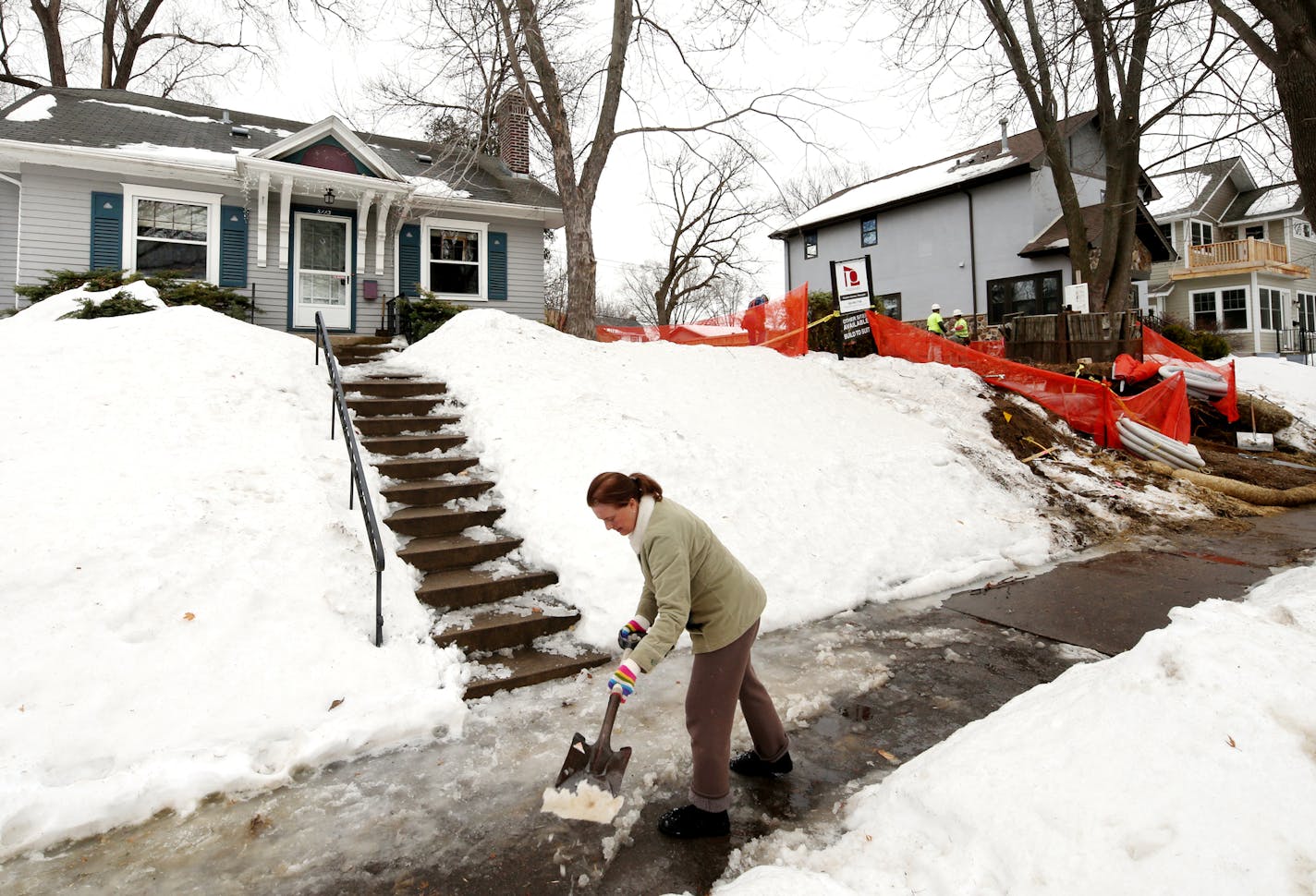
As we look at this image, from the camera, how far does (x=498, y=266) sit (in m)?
15.9

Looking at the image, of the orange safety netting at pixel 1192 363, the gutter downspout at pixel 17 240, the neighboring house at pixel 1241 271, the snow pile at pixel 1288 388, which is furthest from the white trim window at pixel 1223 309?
the gutter downspout at pixel 17 240

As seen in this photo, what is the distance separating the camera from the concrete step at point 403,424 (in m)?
6.98

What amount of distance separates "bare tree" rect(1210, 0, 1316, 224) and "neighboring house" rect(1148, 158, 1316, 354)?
26.5 metres

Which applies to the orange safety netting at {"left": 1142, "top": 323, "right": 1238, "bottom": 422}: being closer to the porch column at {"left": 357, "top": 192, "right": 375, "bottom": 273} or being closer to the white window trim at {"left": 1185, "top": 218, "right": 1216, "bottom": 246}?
the porch column at {"left": 357, "top": 192, "right": 375, "bottom": 273}

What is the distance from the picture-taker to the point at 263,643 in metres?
4.11

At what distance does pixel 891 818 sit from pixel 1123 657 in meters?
1.36

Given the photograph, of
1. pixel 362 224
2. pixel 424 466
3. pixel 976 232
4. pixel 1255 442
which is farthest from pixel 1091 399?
pixel 976 232

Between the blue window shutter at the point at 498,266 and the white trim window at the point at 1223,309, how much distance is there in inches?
1151

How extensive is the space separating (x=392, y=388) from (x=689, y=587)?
6.01 m

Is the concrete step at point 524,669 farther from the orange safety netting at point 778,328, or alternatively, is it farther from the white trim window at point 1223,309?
the white trim window at point 1223,309

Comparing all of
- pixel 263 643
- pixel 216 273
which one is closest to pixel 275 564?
pixel 263 643

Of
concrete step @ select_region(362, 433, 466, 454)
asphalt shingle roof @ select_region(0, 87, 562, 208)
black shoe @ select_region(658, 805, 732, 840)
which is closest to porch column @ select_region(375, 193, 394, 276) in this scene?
asphalt shingle roof @ select_region(0, 87, 562, 208)

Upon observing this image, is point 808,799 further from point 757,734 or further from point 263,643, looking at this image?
point 263,643

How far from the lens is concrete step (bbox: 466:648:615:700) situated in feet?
14.2
